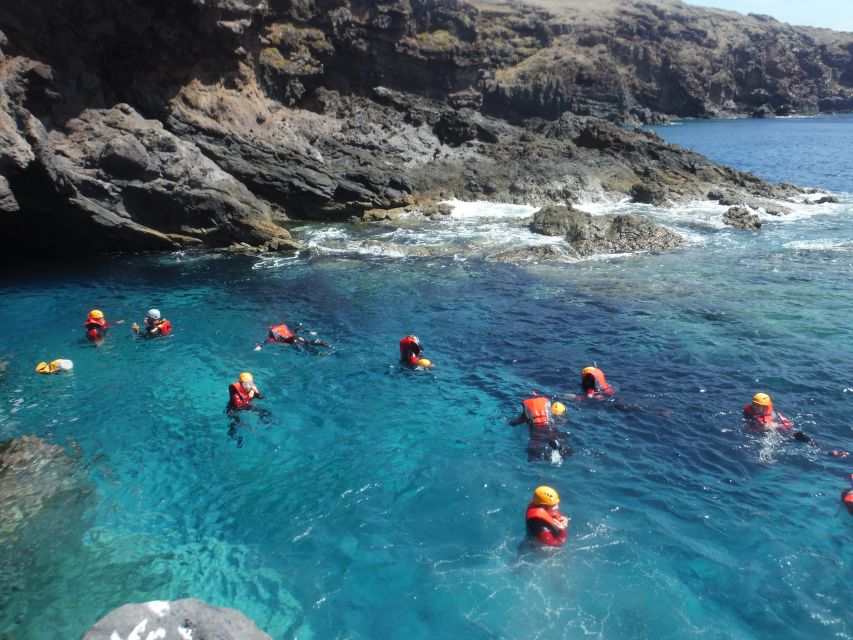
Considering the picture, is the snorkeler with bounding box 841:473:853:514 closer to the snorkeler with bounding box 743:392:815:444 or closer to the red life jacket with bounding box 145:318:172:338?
the snorkeler with bounding box 743:392:815:444

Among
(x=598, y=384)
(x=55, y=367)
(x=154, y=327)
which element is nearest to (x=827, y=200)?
(x=598, y=384)

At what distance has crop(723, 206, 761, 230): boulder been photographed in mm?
34219

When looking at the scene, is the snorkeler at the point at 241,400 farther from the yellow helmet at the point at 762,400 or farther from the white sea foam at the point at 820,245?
the white sea foam at the point at 820,245

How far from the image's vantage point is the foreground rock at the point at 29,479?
39.9ft

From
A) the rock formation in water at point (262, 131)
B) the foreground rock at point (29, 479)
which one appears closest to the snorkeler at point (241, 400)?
the foreground rock at point (29, 479)

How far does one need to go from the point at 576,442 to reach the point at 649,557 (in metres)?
3.72

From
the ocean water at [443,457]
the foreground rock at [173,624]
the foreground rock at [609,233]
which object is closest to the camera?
the foreground rock at [173,624]

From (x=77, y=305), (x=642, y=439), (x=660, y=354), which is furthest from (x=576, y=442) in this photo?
(x=77, y=305)

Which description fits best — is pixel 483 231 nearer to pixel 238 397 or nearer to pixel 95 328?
pixel 95 328

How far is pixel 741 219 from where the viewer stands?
1375 inches

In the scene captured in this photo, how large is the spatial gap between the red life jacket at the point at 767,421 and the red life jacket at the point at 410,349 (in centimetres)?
883

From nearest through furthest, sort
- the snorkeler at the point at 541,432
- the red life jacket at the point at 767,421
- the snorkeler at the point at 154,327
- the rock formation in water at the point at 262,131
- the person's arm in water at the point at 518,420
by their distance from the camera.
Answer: the snorkeler at the point at 541,432
the red life jacket at the point at 767,421
the person's arm in water at the point at 518,420
the snorkeler at the point at 154,327
the rock formation in water at the point at 262,131

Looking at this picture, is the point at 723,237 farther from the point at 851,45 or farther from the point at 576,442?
the point at 851,45

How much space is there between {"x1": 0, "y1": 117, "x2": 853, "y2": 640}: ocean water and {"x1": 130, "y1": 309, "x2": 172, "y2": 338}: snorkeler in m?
0.42
